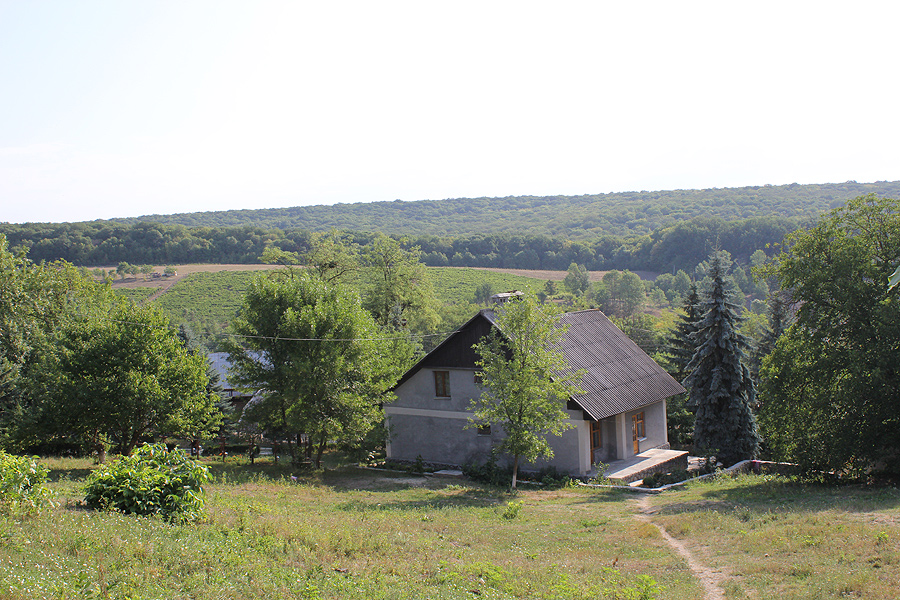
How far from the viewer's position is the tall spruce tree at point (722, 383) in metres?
28.7

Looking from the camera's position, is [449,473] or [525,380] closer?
[525,380]

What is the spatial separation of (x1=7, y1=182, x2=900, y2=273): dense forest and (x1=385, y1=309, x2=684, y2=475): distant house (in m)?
23.1

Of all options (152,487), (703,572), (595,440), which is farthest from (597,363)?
(152,487)

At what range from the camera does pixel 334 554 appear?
10.6 metres

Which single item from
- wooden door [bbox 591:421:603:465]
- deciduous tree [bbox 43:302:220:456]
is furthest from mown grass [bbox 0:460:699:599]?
wooden door [bbox 591:421:603:465]

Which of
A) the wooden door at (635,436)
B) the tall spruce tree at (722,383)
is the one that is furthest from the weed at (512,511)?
the tall spruce tree at (722,383)

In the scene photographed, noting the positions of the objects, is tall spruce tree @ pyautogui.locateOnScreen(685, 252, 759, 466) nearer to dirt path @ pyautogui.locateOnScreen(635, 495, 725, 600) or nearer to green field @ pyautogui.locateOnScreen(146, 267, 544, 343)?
dirt path @ pyautogui.locateOnScreen(635, 495, 725, 600)

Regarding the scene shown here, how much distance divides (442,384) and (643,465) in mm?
8762

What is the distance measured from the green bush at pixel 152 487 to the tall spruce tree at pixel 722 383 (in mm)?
23061

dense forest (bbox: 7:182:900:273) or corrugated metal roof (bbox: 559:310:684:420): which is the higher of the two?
dense forest (bbox: 7:182:900:273)

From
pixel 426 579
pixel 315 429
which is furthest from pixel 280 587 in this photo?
pixel 315 429

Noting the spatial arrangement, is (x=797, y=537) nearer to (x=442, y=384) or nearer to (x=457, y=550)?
(x=457, y=550)

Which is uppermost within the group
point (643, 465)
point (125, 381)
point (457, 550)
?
point (125, 381)

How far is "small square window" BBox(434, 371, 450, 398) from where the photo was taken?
27.9m
